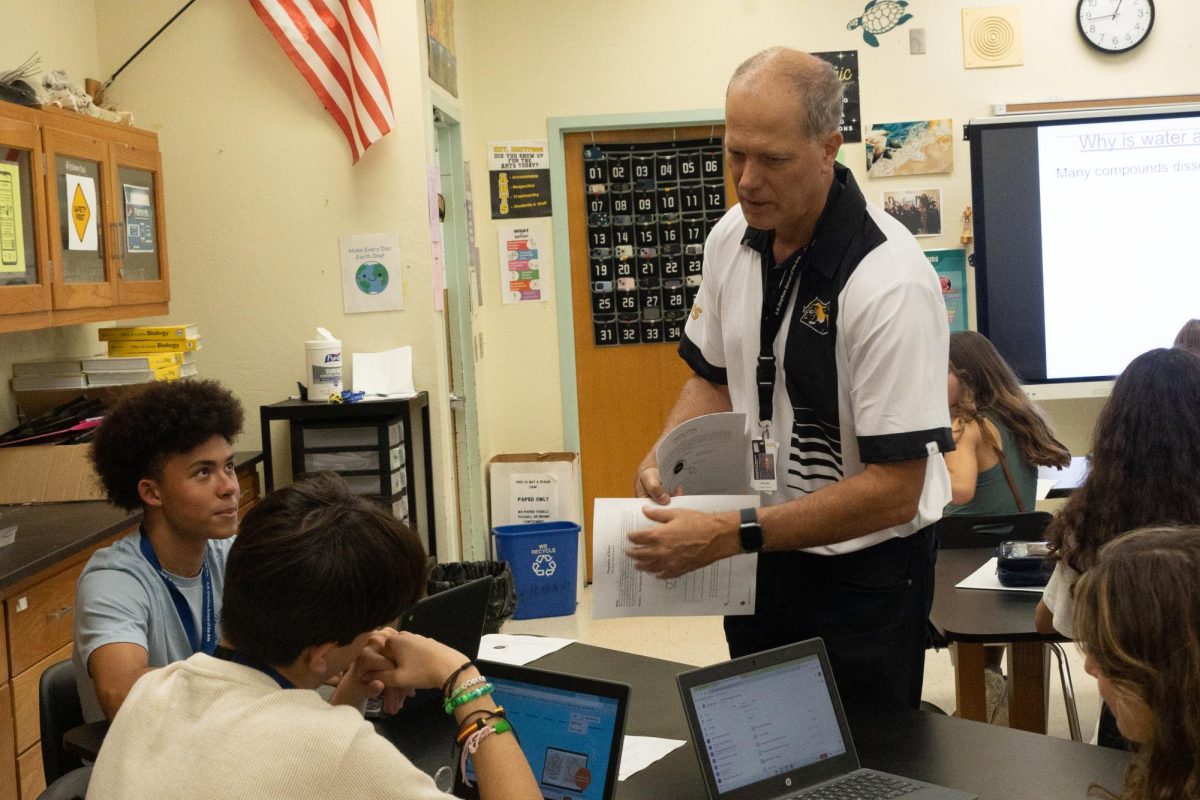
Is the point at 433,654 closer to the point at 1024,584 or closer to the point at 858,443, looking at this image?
the point at 858,443

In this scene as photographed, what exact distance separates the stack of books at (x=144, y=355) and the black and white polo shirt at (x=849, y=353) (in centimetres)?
238

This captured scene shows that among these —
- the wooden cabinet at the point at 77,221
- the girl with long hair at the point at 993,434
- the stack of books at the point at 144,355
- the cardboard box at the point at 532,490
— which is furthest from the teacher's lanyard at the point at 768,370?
the cardboard box at the point at 532,490

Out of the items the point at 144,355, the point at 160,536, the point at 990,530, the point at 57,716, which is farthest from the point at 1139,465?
the point at 144,355

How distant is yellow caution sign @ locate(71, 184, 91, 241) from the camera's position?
3553 mm

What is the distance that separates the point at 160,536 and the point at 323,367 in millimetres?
2258

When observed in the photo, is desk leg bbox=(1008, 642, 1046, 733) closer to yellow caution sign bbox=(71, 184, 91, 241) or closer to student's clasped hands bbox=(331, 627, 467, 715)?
student's clasped hands bbox=(331, 627, 467, 715)

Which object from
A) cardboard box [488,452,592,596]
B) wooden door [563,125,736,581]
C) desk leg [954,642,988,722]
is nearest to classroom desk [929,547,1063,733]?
desk leg [954,642,988,722]

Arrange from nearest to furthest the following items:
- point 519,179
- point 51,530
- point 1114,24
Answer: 1. point 51,530
2. point 1114,24
3. point 519,179

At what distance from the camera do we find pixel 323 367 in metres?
4.33

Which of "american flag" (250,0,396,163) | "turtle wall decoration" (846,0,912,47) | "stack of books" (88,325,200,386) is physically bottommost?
"stack of books" (88,325,200,386)

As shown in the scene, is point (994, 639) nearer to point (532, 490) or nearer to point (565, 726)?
point (565, 726)

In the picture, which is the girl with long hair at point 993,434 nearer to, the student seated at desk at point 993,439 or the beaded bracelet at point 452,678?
the student seated at desk at point 993,439

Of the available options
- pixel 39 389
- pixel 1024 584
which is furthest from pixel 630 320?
pixel 1024 584

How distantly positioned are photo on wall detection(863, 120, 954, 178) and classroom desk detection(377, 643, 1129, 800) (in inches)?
165
